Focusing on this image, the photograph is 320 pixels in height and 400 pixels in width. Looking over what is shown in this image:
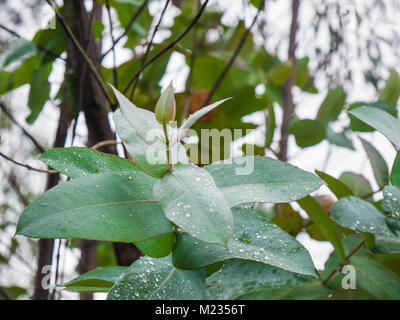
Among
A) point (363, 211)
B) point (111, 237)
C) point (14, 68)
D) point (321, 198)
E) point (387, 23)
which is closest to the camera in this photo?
point (111, 237)

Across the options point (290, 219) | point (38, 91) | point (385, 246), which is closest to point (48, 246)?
point (38, 91)

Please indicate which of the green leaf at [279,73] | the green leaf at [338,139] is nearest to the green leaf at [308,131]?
the green leaf at [338,139]

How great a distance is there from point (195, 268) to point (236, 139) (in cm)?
35

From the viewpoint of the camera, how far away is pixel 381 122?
12.5 inches

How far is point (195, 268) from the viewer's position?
0.25m

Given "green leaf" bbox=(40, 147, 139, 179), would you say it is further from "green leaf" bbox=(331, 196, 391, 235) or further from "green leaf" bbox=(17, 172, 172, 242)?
"green leaf" bbox=(331, 196, 391, 235)

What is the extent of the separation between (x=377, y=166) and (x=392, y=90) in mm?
191

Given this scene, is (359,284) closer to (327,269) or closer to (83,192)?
(327,269)

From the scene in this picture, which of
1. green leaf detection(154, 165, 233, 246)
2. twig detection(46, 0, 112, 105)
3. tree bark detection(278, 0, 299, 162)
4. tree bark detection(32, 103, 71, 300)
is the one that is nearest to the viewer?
green leaf detection(154, 165, 233, 246)

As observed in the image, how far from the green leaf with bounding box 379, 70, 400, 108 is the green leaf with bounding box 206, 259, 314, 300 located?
0.37 m

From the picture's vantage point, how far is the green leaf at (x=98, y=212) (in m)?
0.22

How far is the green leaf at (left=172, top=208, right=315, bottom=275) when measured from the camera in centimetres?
25

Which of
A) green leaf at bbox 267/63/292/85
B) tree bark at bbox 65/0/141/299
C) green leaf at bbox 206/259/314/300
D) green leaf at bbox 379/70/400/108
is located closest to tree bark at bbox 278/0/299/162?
green leaf at bbox 267/63/292/85
